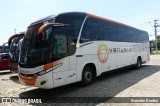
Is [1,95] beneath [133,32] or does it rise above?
beneath

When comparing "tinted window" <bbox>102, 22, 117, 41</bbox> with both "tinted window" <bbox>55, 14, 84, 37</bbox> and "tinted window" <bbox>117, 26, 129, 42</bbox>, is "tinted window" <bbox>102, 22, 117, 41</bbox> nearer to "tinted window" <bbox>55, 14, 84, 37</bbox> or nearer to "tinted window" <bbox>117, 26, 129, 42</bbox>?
"tinted window" <bbox>117, 26, 129, 42</bbox>

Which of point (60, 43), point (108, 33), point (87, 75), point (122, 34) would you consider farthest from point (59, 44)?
point (122, 34)

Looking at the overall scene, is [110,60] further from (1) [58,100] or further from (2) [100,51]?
(1) [58,100]

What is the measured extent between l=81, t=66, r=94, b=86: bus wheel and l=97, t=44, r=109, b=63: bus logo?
3.50 ft

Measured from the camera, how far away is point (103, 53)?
10906 mm

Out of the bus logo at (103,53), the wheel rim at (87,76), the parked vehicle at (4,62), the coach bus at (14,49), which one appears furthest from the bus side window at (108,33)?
the parked vehicle at (4,62)

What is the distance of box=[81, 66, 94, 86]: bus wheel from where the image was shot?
30.2 ft

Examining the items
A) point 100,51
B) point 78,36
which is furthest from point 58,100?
point 100,51

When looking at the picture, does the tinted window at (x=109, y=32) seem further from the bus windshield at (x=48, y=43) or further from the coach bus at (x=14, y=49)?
the coach bus at (x=14, y=49)

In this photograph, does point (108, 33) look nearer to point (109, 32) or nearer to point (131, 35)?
point (109, 32)

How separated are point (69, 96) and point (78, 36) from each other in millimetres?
2698

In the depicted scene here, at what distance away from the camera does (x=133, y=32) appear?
51.1ft

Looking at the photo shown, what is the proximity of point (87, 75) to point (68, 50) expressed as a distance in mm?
2010

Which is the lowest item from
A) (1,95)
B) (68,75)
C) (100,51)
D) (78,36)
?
(1,95)
